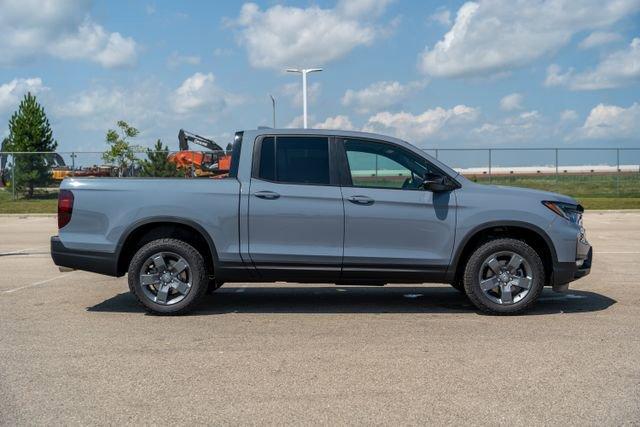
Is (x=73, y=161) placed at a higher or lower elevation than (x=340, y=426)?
higher

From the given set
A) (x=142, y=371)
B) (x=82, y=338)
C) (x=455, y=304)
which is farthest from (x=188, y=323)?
(x=455, y=304)

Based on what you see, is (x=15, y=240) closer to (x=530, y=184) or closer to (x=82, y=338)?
(x=82, y=338)

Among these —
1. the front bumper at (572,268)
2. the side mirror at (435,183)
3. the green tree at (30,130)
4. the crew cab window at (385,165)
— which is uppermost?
the green tree at (30,130)

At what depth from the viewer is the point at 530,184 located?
3234cm

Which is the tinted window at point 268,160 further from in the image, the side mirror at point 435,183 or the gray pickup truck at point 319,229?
the side mirror at point 435,183

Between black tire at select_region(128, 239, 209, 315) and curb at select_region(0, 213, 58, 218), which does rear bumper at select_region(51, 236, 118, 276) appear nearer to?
black tire at select_region(128, 239, 209, 315)

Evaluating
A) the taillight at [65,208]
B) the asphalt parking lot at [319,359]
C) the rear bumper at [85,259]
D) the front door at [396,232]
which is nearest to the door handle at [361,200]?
the front door at [396,232]

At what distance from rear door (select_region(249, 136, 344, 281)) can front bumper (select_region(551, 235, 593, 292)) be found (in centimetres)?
223

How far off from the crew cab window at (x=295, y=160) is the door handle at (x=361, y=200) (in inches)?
13.0

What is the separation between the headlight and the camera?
Result: 688 centimetres

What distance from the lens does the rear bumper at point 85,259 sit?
6852 mm

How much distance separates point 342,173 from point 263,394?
9.68 ft

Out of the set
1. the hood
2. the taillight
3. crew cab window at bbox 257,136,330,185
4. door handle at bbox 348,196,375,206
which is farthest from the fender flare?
the hood

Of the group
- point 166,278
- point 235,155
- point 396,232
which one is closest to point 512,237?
point 396,232
